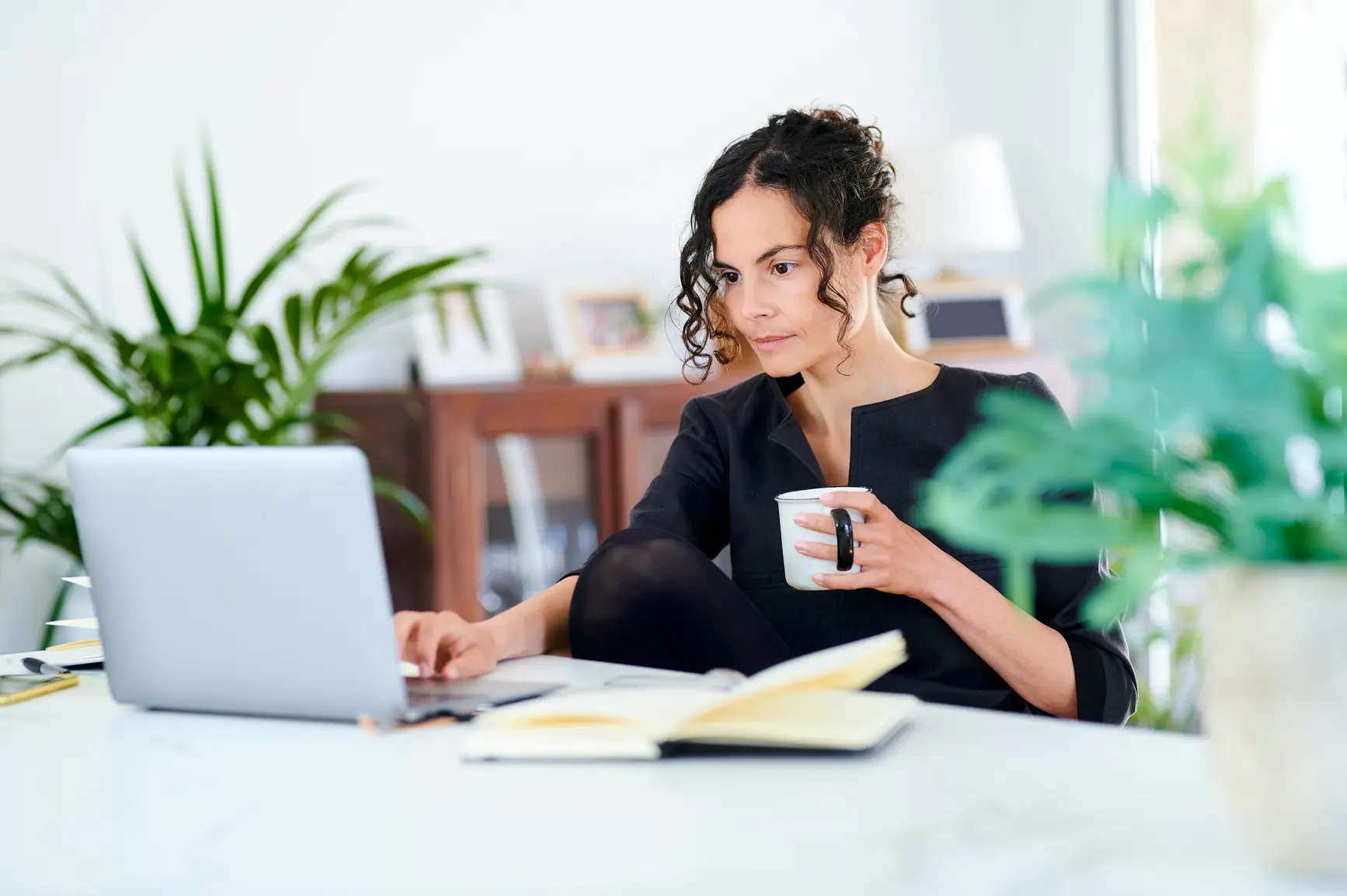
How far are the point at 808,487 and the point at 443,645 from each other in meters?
0.59

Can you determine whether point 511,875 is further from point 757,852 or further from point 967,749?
point 967,749

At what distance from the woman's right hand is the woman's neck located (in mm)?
606

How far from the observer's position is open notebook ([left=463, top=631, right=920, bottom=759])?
82 centimetres

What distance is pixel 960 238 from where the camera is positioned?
3363 millimetres

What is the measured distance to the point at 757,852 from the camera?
2.17 ft

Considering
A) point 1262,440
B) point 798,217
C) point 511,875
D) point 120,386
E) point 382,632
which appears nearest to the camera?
A: point 1262,440

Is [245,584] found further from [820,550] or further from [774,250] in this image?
[774,250]

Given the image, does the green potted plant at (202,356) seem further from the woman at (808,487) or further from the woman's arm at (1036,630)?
the woman's arm at (1036,630)

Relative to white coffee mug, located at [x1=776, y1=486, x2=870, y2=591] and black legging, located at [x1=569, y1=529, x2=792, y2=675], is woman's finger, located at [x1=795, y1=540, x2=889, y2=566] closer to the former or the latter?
white coffee mug, located at [x1=776, y1=486, x2=870, y2=591]

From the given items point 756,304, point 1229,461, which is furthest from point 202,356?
point 1229,461

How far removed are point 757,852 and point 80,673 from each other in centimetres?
87

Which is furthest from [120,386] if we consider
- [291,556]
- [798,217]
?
[291,556]

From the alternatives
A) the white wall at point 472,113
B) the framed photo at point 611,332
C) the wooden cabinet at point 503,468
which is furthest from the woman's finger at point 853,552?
the white wall at point 472,113

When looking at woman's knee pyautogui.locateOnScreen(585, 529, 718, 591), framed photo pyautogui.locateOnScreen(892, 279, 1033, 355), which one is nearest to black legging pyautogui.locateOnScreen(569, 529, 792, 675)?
woman's knee pyautogui.locateOnScreen(585, 529, 718, 591)
